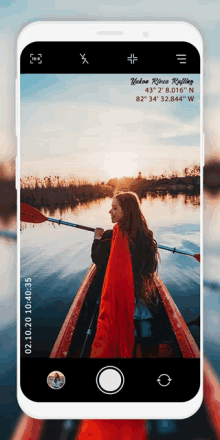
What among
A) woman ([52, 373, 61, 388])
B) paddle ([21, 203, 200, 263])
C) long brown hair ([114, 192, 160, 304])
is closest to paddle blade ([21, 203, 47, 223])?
paddle ([21, 203, 200, 263])

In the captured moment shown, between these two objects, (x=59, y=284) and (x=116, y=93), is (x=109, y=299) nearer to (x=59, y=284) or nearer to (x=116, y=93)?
(x=59, y=284)

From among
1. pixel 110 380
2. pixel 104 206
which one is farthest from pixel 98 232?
pixel 110 380

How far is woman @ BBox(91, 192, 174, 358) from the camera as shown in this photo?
0.46 meters

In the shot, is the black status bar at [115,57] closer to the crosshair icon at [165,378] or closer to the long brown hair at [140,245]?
the long brown hair at [140,245]

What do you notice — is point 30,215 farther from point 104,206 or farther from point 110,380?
point 110,380

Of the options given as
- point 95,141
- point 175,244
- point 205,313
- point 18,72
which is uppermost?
point 18,72

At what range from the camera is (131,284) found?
18.2 inches

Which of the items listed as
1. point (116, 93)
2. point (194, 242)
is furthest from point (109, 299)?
point (116, 93)

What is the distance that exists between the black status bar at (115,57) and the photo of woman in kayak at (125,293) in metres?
0.19

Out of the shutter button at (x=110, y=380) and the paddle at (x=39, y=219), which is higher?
the paddle at (x=39, y=219)

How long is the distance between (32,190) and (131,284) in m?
0.21

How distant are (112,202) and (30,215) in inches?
5.0

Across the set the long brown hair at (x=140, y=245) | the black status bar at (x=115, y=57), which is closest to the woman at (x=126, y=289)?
the long brown hair at (x=140, y=245)

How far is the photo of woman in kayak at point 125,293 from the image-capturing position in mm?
461
